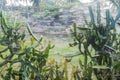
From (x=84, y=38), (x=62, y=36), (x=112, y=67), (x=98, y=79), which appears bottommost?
(x=62, y=36)

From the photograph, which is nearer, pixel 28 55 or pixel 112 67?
pixel 112 67

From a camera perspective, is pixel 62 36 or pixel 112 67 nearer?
pixel 112 67

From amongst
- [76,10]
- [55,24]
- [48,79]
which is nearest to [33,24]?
[55,24]

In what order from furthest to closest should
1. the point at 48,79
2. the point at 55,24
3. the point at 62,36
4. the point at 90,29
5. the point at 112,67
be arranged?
1. the point at 55,24
2. the point at 62,36
3. the point at 48,79
4. the point at 90,29
5. the point at 112,67

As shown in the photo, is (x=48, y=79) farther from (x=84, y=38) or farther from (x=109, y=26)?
(x=109, y=26)

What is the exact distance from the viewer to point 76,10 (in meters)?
25.4

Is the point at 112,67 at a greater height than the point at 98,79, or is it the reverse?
the point at 112,67

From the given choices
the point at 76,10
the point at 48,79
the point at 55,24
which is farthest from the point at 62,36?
the point at 48,79

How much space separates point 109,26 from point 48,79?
136 centimetres

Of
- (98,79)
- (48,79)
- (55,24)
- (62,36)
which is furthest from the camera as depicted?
(55,24)

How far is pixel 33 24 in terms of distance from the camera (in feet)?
76.2

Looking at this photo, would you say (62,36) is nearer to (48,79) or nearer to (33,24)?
(33,24)

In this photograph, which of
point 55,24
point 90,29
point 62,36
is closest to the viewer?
point 90,29

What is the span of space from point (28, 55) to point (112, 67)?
1.02 meters
